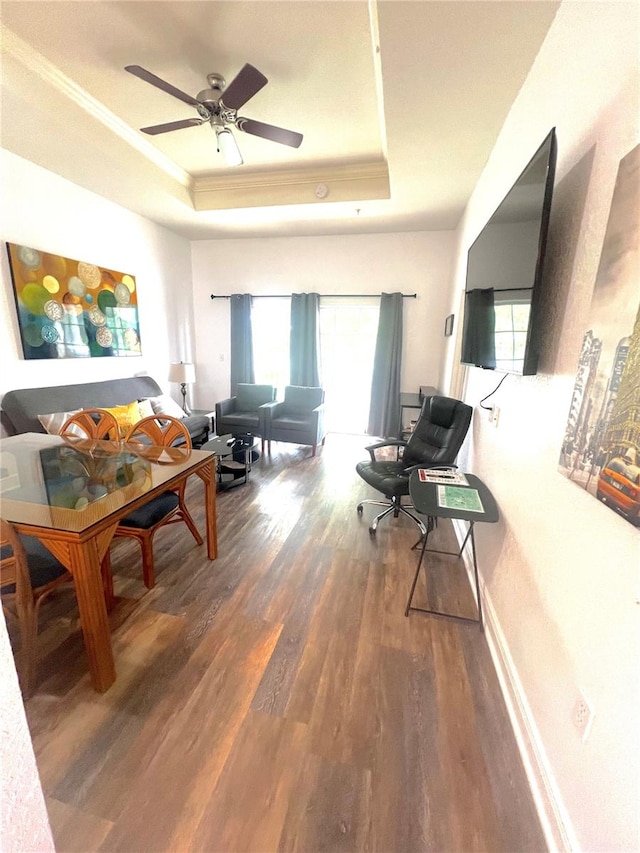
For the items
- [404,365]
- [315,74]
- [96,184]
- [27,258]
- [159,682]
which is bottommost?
[159,682]

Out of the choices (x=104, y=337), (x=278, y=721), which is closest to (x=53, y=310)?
(x=104, y=337)

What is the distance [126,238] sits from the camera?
3.86m

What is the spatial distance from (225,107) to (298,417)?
297 centimetres

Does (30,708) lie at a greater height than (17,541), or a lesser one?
lesser

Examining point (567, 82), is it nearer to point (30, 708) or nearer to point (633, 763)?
point (633, 763)

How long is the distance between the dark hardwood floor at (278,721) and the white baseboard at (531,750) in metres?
0.04

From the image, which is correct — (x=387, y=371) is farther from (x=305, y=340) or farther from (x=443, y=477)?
(x=443, y=477)

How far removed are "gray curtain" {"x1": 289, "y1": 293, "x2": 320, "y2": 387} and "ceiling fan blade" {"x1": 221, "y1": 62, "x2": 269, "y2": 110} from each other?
2.61 metres

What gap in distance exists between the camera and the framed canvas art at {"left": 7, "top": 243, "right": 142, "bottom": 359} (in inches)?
113

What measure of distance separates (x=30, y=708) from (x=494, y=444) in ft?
7.78

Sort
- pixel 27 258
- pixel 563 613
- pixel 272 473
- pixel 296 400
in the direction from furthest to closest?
pixel 296 400 < pixel 272 473 < pixel 27 258 < pixel 563 613

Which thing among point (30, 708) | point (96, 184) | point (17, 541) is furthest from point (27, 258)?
point (30, 708)

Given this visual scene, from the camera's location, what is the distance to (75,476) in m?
1.72

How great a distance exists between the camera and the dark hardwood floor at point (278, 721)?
3.30 ft
